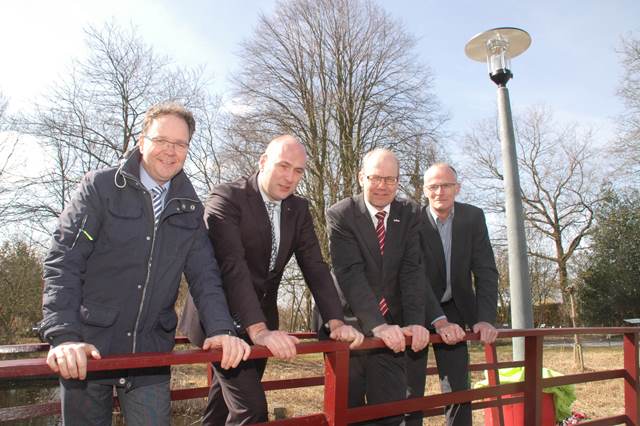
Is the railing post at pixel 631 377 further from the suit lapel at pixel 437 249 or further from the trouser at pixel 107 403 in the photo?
the trouser at pixel 107 403

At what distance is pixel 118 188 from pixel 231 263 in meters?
0.62

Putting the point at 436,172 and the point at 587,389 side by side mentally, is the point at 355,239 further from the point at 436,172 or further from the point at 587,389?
the point at 587,389

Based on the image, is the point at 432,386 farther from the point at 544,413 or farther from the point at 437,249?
the point at 437,249

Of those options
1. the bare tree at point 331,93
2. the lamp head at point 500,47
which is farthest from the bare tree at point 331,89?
the lamp head at point 500,47

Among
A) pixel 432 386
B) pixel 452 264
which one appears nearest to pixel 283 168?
pixel 452 264

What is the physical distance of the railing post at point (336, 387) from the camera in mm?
2215

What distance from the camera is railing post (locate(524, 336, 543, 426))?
125 inches

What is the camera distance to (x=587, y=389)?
8.88 m

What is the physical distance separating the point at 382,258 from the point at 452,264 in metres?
0.82

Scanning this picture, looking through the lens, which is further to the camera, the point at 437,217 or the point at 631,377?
the point at 631,377

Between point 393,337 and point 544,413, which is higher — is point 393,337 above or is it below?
above

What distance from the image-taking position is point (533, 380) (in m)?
3.20

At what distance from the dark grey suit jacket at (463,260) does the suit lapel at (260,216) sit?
4.65 feet

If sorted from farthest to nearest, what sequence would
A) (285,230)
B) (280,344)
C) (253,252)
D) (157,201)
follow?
(285,230) < (253,252) < (157,201) < (280,344)
